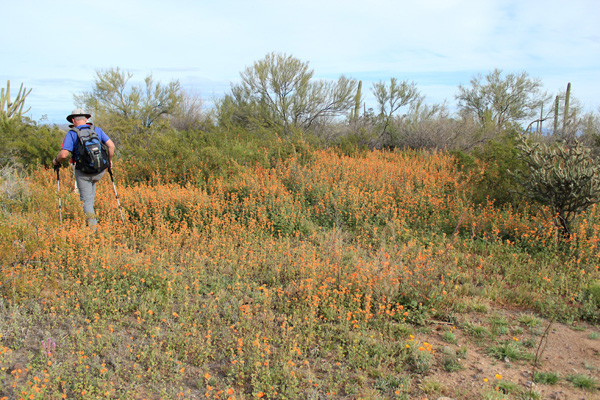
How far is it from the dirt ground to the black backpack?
534cm

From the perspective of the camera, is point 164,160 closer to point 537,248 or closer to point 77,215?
point 77,215

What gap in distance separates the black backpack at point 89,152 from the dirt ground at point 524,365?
5344 millimetres

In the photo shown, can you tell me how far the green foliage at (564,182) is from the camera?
18.7 feet

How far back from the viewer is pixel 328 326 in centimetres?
386

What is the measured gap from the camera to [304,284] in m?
4.53

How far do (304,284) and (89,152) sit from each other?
401 cm

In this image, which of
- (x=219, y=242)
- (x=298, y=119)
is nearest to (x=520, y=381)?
(x=219, y=242)

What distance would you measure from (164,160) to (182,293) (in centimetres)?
642

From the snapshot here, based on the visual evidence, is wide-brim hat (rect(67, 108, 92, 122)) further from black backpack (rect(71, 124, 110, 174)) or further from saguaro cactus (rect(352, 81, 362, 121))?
saguaro cactus (rect(352, 81, 362, 121))

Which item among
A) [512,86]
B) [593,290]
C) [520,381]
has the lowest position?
[520,381]

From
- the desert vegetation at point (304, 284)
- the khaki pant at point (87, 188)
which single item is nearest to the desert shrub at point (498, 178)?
the desert vegetation at point (304, 284)

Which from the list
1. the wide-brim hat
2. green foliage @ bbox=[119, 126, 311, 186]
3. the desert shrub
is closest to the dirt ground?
the desert shrub

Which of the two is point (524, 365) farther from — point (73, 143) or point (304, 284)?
point (73, 143)

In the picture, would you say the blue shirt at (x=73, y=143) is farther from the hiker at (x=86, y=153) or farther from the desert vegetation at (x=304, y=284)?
the desert vegetation at (x=304, y=284)
